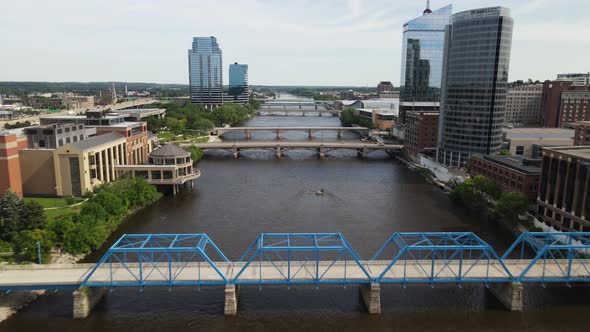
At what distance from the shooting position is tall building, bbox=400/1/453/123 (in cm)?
13538

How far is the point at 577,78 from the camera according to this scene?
151000 mm

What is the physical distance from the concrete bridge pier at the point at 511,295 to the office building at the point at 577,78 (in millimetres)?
124361

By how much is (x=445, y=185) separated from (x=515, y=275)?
38531 mm

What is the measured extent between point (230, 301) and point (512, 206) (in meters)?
33.0

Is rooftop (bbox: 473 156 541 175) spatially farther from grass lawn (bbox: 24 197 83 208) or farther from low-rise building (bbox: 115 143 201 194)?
grass lawn (bbox: 24 197 83 208)

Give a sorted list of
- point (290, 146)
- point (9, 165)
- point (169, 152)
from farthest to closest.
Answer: point (290, 146)
point (169, 152)
point (9, 165)

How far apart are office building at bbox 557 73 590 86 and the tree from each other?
105408 millimetres

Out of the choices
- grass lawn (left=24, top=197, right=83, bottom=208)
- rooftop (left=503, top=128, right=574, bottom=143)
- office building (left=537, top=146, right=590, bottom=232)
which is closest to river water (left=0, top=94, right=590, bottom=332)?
office building (left=537, top=146, right=590, bottom=232)

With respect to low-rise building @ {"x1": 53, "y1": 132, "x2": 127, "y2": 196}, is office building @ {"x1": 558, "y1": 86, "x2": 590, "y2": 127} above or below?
above

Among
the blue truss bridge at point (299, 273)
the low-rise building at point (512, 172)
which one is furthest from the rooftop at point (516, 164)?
the blue truss bridge at point (299, 273)

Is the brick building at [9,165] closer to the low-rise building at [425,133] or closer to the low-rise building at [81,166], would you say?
the low-rise building at [81,166]

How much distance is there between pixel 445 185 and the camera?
2709 inches

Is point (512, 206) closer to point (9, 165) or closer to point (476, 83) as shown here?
point (476, 83)

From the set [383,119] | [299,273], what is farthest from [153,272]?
[383,119]
